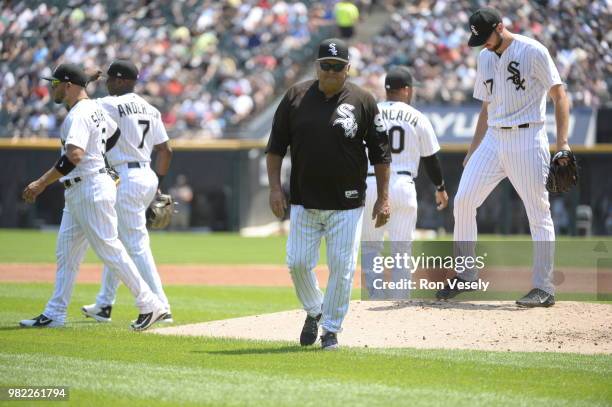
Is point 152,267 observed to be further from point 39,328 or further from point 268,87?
point 268,87

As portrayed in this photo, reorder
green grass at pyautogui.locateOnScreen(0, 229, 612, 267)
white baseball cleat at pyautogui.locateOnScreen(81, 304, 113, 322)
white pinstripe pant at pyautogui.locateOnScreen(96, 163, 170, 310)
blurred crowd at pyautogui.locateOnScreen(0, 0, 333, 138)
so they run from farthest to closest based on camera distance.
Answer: blurred crowd at pyautogui.locateOnScreen(0, 0, 333, 138)
green grass at pyautogui.locateOnScreen(0, 229, 612, 267)
white baseball cleat at pyautogui.locateOnScreen(81, 304, 113, 322)
white pinstripe pant at pyautogui.locateOnScreen(96, 163, 170, 310)

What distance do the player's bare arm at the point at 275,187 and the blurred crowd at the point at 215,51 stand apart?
16064 mm

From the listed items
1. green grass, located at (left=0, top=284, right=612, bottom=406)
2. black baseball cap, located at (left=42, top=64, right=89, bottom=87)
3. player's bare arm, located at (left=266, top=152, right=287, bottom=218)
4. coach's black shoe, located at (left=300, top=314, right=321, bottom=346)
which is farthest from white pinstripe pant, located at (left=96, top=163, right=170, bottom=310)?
player's bare arm, located at (left=266, top=152, right=287, bottom=218)

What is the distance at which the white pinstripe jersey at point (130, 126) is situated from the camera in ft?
29.0

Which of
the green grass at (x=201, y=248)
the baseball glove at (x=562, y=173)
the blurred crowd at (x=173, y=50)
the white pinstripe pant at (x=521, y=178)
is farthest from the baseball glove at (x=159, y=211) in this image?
the blurred crowd at (x=173, y=50)

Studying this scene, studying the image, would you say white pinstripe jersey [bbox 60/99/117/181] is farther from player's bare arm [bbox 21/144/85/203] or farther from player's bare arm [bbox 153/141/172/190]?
player's bare arm [bbox 153/141/172/190]

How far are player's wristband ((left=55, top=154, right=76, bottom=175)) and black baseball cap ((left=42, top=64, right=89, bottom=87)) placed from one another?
65cm

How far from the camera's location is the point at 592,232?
23.5 metres

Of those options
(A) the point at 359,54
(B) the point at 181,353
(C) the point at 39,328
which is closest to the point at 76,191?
(C) the point at 39,328

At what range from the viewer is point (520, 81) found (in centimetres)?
813

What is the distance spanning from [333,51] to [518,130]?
7.05 ft

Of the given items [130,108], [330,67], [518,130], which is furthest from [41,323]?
[518,130]

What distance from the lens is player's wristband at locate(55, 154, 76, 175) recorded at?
774 cm

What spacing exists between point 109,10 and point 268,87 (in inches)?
177
